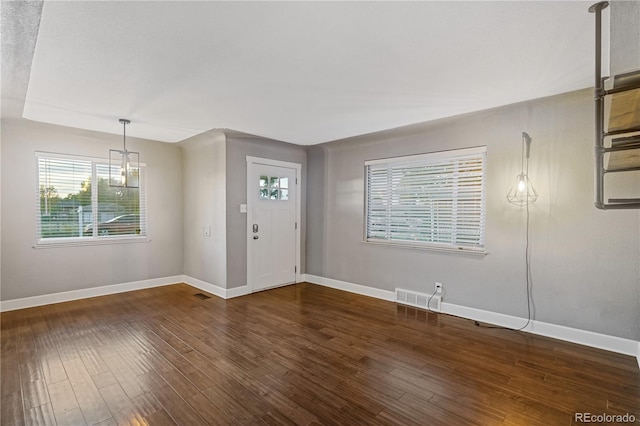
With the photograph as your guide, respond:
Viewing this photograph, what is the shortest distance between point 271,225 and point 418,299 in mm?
2629

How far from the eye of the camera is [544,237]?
330cm

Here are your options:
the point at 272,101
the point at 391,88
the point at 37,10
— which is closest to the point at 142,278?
the point at 272,101

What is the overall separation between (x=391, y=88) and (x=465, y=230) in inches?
83.9

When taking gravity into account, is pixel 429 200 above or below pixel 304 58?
below

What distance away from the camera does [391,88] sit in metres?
2.84

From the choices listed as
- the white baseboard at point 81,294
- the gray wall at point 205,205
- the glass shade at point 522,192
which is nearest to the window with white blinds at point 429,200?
the glass shade at point 522,192

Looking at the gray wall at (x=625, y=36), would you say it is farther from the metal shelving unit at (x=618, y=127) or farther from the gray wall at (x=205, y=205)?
the gray wall at (x=205, y=205)

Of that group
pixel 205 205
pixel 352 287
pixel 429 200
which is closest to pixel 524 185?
pixel 429 200

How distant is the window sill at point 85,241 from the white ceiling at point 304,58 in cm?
182

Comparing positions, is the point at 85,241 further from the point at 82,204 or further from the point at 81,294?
the point at 81,294

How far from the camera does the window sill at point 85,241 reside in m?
4.32

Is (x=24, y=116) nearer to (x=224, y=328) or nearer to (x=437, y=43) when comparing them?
(x=224, y=328)
